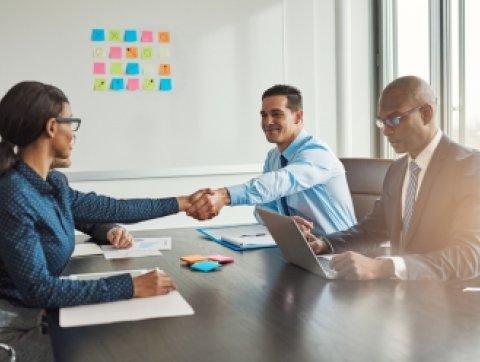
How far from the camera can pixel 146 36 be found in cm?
444

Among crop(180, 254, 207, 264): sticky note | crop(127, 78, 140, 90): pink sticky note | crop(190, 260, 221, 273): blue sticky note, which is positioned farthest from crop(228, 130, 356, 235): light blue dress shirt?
crop(127, 78, 140, 90): pink sticky note

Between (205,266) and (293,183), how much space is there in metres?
0.97

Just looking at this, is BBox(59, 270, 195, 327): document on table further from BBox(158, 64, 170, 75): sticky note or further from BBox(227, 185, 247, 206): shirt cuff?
BBox(158, 64, 170, 75): sticky note

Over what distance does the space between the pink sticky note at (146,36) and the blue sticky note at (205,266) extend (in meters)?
2.75

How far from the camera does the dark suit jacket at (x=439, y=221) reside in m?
1.80

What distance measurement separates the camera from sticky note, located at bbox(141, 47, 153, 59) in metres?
4.44

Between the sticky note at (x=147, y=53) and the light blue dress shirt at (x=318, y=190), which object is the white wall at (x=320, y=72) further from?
the light blue dress shirt at (x=318, y=190)

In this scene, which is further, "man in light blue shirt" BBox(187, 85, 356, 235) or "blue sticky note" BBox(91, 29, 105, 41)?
"blue sticky note" BBox(91, 29, 105, 41)

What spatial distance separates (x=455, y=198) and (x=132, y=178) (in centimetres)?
286

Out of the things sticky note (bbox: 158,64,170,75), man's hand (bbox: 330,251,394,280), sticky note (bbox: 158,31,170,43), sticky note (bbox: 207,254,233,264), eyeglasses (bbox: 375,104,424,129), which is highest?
sticky note (bbox: 158,31,170,43)

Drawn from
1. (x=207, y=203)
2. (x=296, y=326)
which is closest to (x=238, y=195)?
(x=207, y=203)

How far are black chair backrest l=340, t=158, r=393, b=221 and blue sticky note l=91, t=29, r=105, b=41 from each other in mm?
2109

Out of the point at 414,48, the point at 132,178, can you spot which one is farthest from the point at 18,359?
the point at 414,48

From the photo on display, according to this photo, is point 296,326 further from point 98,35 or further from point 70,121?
point 98,35
